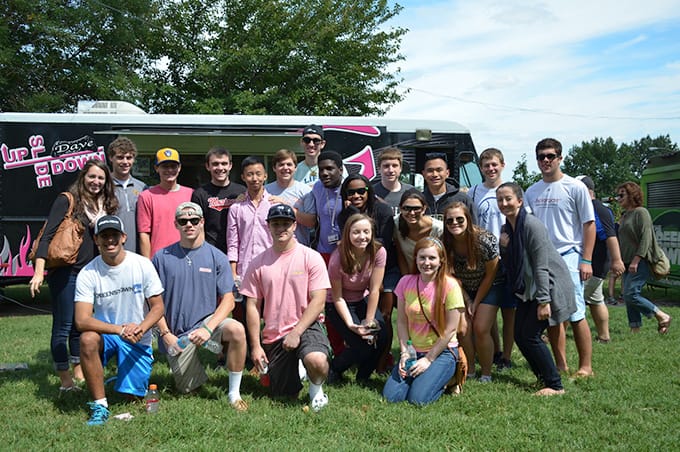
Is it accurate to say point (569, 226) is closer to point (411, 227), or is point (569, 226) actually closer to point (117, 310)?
point (411, 227)

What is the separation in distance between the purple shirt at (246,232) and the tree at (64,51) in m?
12.7

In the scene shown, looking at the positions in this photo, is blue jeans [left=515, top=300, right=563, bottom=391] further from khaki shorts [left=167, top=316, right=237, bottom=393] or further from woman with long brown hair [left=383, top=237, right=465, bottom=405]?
khaki shorts [left=167, top=316, right=237, bottom=393]

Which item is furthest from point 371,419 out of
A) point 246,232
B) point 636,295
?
point 636,295

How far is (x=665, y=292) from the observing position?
12039mm

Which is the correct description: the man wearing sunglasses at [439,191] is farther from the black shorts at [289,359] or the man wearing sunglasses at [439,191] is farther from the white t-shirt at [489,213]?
the black shorts at [289,359]

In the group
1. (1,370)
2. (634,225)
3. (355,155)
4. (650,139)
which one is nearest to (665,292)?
(634,225)

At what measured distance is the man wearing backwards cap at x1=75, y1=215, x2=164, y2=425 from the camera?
417 centimetres

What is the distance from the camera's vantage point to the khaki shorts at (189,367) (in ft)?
14.6

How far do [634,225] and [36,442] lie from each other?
23.2 ft

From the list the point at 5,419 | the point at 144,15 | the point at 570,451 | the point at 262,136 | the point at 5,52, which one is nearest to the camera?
the point at 570,451

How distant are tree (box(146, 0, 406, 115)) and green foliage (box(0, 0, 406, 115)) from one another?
33 millimetres

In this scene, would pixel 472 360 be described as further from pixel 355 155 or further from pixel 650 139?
pixel 650 139

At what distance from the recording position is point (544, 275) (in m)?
4.56

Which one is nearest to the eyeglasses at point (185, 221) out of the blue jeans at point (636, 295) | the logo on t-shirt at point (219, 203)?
the logo on t-shirt at point (219, 203)
